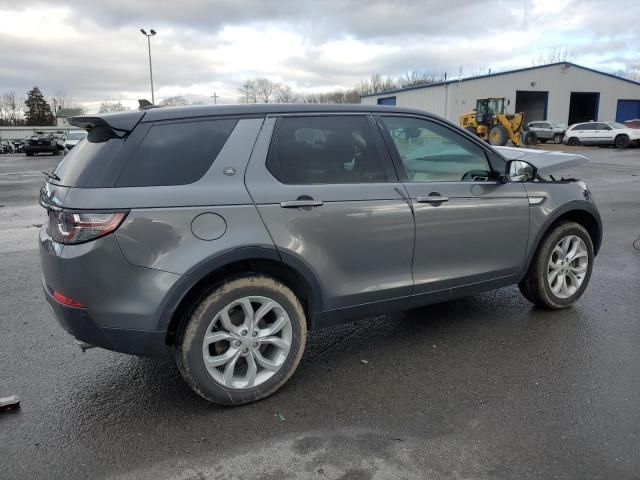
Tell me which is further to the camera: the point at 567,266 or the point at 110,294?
the point at 567,266

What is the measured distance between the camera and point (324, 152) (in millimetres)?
3396

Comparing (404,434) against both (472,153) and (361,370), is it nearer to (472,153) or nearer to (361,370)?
(361,370)

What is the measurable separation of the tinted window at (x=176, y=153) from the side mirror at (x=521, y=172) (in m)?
2.31

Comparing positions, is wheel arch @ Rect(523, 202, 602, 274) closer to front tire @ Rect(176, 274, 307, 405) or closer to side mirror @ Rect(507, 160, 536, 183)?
side mirror @ Rect(507, 160, 536, 183)

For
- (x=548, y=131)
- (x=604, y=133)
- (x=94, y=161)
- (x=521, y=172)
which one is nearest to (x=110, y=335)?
(x=94, y=161)

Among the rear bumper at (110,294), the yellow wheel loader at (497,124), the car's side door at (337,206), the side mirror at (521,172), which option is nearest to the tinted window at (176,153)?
the car's side door at (337,206)

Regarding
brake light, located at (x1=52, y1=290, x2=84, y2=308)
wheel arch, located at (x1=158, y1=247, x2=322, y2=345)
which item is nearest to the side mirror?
wheel arch, located at (x1=158, y1=247, x2=322, y2=345)

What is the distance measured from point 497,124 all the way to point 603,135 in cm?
723

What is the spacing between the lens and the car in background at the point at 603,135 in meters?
32.3

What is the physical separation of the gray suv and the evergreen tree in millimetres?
107736

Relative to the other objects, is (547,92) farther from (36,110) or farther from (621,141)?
(36,110)

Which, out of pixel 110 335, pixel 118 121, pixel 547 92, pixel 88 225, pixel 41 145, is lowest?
pixel 41 145

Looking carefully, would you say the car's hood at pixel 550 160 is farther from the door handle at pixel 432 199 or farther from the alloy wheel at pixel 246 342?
the alloy wheel at pixel 246 342

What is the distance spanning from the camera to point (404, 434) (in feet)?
9.38
